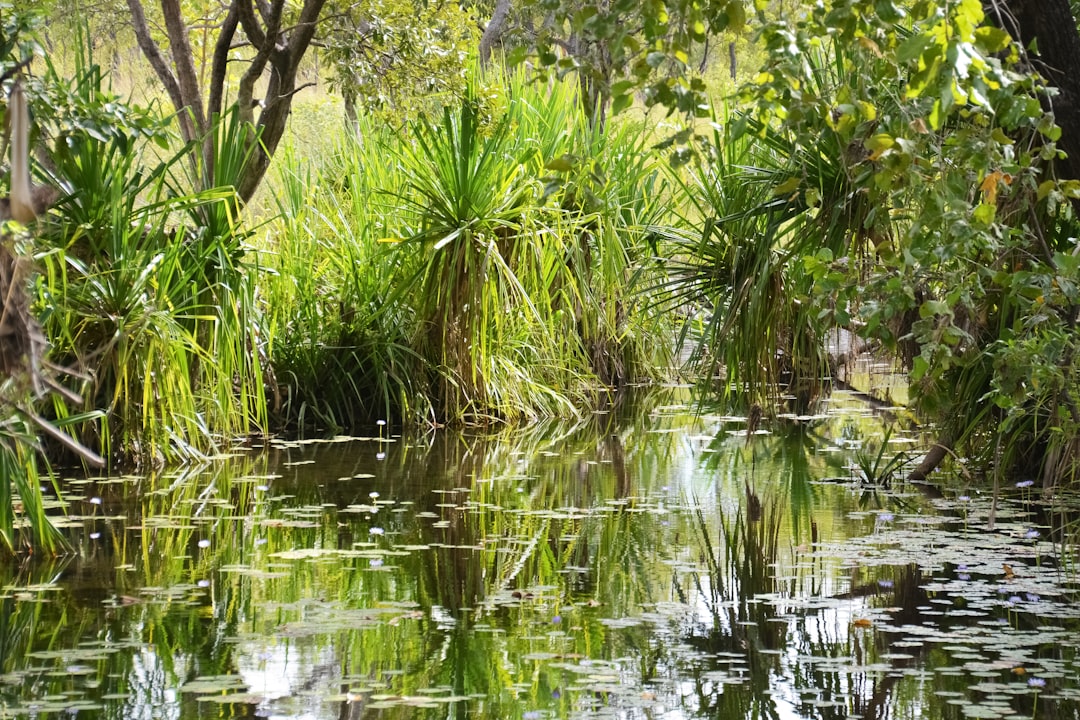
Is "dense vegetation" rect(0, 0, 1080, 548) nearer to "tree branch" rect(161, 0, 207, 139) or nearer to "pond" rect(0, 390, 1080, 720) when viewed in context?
"tree branch" rect(161, 0, 207, 139)

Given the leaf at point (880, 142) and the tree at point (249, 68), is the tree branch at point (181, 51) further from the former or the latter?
the leaf at point (880, 142)

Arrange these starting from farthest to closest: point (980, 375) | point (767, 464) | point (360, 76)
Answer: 1. point (360, 76)
2. point (767, 464)
3. point (980, 375)

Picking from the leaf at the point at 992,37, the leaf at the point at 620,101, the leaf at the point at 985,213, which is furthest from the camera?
the leaf at the point at 985,213

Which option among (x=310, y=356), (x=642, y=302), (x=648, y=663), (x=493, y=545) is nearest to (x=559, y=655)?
(x=648, y=663)

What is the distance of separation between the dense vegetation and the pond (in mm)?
426

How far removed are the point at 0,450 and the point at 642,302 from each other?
5999 mm

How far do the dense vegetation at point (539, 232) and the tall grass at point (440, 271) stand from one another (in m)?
0.03

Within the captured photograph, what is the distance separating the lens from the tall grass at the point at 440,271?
7.98 meters

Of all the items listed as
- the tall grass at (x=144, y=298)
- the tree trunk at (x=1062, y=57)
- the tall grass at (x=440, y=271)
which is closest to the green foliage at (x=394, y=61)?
the tall grass at (x=440, y=271)

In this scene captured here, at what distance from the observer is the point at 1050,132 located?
348cm

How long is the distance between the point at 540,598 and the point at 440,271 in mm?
4081

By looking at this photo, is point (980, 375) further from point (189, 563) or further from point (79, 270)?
point (79, 270)

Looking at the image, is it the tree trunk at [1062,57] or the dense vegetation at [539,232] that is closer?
the dense vegetation at [539,232]

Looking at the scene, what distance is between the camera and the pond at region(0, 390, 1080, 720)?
331cm
